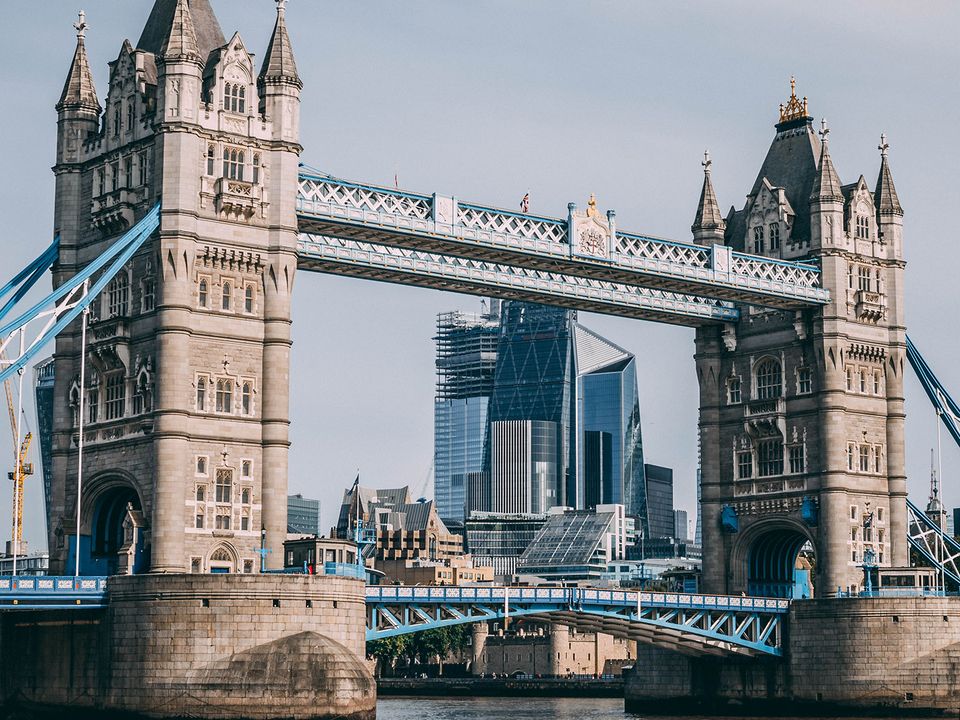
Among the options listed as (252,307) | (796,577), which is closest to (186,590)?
(252,307)

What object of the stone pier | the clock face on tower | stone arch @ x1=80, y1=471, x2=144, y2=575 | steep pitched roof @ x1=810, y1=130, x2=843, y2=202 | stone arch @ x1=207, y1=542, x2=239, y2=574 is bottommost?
the stone pier

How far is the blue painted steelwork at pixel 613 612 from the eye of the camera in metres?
103

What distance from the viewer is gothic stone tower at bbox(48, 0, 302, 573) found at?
9675 centimetres

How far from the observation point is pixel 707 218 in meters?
131

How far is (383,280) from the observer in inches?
4350

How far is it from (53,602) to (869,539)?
5641cm

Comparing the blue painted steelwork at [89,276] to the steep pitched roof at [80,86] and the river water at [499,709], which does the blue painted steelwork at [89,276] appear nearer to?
the steep pitched roof at [80,86]

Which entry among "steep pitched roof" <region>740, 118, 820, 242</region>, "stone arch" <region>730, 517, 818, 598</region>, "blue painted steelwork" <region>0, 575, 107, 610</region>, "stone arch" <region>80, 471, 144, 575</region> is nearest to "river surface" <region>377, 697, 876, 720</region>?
"stone arch" <region>730, 517, 818, 598</region>

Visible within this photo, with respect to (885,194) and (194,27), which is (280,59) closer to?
(194,27)

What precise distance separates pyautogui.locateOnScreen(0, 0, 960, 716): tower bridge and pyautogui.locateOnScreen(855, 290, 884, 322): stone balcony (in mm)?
241

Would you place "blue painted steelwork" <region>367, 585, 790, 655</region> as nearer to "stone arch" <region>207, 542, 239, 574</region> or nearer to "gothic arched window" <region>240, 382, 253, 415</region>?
"stone arch" <region>207, 542, 239, 574</region>

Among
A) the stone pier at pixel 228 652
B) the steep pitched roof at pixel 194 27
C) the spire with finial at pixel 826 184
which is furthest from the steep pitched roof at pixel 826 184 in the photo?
the stone pier at pixel 228 652

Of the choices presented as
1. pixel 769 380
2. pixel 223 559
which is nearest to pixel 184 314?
pixel 223 559

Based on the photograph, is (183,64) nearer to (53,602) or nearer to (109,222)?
(109,222)
